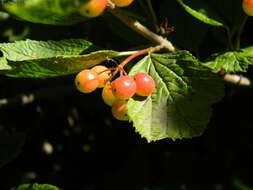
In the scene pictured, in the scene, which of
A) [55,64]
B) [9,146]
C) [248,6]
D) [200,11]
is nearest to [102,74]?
[55,64]

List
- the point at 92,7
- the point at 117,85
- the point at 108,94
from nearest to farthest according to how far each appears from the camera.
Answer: the point at 92,7
the point at 117,85
the point at 108,94

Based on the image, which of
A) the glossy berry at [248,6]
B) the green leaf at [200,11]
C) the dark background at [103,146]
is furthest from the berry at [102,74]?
the dark background at [103,146]

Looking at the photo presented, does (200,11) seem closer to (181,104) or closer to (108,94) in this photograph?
(181,104)

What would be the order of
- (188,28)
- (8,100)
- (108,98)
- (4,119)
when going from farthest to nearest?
(4,119) < (8,100) < (188,28) < (108,98)

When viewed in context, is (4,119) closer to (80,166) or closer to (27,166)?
(27,166)

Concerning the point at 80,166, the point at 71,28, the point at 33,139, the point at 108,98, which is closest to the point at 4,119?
the point at 33,139

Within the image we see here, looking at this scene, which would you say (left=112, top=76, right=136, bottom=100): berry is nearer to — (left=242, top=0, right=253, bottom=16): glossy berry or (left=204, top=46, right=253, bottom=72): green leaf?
(left=204, top=46, right=253, bottom=72): green leaf

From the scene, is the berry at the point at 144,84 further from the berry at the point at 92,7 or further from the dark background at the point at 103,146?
the dark background at the point at 103,146
